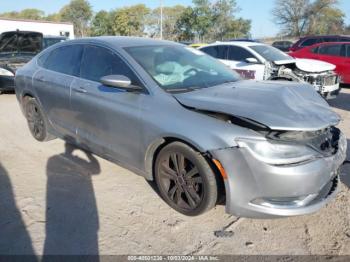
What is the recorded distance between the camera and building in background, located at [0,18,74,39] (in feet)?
129

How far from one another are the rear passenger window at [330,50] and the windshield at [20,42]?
29.0 ft

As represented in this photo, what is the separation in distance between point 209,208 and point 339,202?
1470mm

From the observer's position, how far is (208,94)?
351 cm

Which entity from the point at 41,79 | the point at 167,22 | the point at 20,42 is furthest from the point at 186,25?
the point at 41,79

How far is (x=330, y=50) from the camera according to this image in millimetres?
11617

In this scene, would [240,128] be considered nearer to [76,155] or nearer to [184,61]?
[184,61]

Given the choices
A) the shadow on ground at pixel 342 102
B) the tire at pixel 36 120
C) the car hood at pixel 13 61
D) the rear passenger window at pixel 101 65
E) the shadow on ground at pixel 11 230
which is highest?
the rear passenger window at pixel 101 65

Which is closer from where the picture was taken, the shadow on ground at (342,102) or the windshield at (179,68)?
the windshield at (179,68)

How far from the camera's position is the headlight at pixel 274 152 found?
2883 mm

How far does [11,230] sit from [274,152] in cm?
239

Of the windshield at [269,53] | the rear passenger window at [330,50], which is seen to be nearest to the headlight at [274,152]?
the windshield at [269,53]

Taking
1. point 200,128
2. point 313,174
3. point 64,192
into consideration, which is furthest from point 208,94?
point 64,192

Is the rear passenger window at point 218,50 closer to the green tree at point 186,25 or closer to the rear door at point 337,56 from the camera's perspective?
the rear door at point 337,56

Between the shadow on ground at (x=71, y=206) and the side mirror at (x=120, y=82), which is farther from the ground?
the side mirror at (x=120, y=82)
